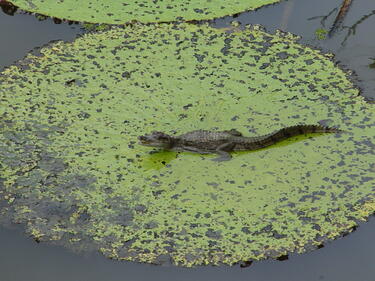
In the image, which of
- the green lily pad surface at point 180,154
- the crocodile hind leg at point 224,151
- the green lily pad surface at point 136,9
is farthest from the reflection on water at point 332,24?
the crocodile hind leg at point 224,151

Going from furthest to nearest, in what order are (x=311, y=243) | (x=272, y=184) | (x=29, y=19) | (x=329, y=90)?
(x=29, y=19) → (x=329, y=90) → (x=272, y=184) → (x=311, y=243)

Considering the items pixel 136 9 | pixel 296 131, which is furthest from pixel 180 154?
pixel 136 9

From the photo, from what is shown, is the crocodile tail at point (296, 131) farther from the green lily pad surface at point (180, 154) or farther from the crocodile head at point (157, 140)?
the crocodile head at point (157, 140)

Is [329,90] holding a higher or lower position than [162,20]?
lower

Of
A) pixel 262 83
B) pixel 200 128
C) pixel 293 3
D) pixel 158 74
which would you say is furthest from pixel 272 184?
pixel 293 3

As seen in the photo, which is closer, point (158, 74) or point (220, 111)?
point (220, 111)

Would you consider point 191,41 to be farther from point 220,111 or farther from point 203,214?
point 203,214
